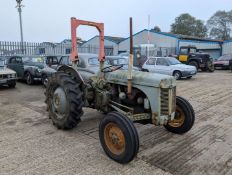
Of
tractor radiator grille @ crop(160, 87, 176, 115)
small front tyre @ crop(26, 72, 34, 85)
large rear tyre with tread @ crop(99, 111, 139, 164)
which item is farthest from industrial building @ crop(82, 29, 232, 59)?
large rear tyre with tread @ crop(99, 111, 139, 164)

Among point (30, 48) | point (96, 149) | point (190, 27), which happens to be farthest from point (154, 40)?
point (190, 27)

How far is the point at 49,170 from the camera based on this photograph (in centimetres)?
326

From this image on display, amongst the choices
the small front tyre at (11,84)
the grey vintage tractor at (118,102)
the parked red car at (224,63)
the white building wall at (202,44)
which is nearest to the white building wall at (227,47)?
the white building wall at (202,44)

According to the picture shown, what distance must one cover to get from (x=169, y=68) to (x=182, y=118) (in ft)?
31.4

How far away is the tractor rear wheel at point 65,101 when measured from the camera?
4.43m

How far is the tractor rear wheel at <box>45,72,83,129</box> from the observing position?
4.43 m

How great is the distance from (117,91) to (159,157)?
4.77ft

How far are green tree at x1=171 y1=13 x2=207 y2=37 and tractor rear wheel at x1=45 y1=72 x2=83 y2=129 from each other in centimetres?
5869

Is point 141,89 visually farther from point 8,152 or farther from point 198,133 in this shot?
point 8,152

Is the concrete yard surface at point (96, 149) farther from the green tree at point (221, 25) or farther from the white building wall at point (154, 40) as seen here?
the green tree at point (221, 25)

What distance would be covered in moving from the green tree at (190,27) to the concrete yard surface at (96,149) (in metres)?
57.7

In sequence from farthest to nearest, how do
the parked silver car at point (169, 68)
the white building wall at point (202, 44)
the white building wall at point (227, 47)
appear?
1. the white building wall at point (202, 44)
2. the white building wall at point (227, 47)
3. the parked silver car at point (169, 68)

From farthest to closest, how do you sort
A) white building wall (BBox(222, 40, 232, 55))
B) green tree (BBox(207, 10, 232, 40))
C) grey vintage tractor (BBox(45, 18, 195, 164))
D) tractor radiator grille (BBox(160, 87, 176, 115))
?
green tree (BBox(207, 10, 232, 40)), white building wall (BBox(222, 40, 232, 55)), tractor radiator grille (BBox(160, 87, 176, 115)), grey vintage tractor (BBox(45, 18, 195, 164))

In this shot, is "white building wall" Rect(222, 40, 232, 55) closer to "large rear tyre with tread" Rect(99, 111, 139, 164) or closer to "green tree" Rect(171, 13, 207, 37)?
"large rear tyre with tread" Rect(99, 111, 139, 164)
